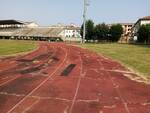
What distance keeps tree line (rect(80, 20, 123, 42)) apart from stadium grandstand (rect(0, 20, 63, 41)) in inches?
932

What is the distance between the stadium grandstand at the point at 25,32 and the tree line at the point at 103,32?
2368 cm

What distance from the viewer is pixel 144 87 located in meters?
14.8

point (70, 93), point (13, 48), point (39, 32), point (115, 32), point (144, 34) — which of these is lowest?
point (70, 93)

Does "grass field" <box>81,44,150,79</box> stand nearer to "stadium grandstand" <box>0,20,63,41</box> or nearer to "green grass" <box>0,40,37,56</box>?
"green grass" <box>0,40,37,56</box>

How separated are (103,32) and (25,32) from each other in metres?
48.4

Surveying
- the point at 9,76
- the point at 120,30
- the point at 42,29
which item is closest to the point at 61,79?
the point at 9,76

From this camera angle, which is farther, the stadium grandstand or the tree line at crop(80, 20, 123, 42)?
the stadium grandstand

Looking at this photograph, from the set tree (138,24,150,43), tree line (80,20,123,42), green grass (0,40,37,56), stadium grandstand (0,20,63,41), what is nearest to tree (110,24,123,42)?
tree line (80,20,123,42)

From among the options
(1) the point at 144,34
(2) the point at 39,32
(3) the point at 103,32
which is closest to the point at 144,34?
(1) the point at 144,34

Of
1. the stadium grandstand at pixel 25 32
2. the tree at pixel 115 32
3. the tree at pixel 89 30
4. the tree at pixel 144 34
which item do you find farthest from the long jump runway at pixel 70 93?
the stadium grandstand at pixel 25 32

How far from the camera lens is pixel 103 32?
87.5 m

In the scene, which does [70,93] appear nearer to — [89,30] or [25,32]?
[89,30]

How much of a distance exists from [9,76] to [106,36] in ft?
245

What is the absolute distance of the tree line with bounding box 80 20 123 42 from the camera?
280 ft
